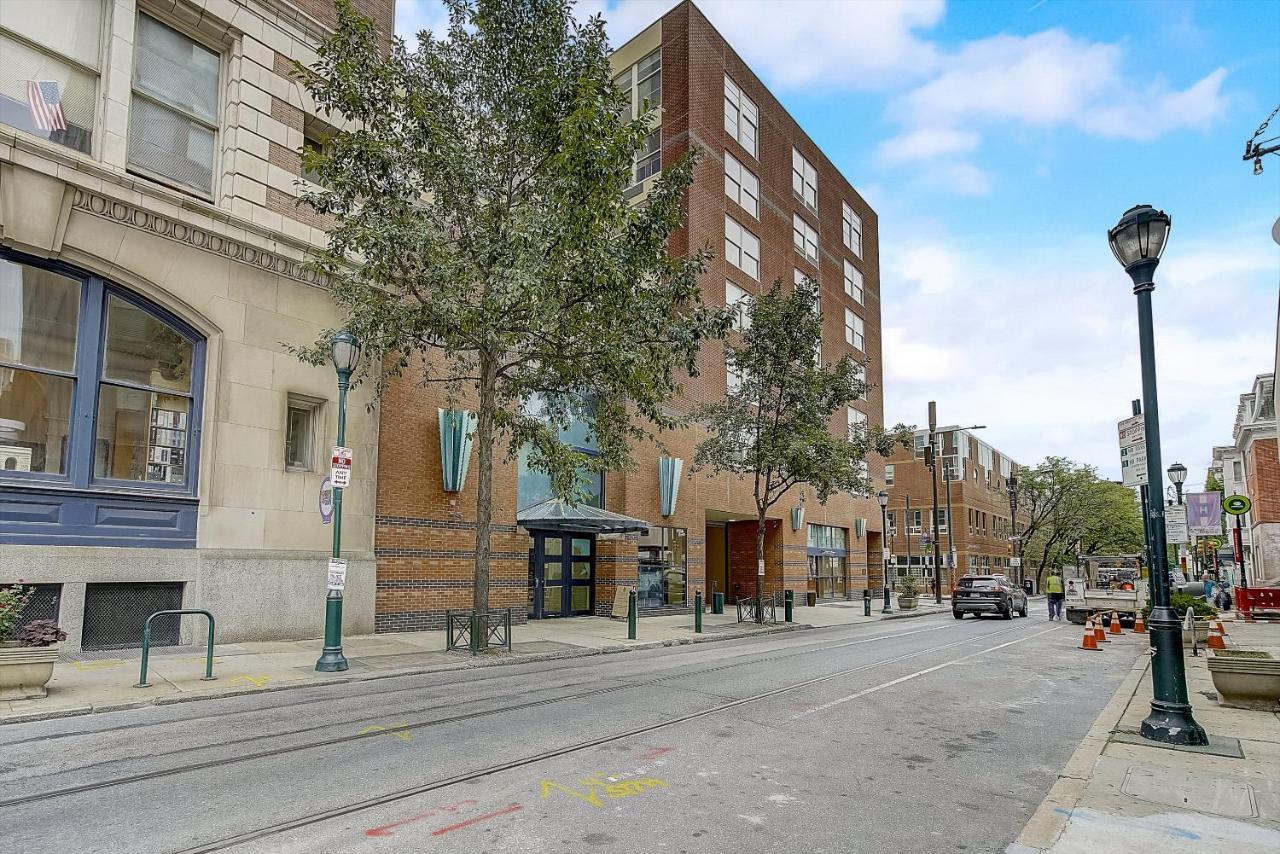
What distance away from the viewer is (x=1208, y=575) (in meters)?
86.1

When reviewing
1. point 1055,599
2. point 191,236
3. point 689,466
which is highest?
point 191,236

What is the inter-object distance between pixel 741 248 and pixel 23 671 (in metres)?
28.3

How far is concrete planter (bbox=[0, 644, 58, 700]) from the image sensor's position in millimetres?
8758

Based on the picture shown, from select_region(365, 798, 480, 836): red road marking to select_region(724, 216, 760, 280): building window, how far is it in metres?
27.9

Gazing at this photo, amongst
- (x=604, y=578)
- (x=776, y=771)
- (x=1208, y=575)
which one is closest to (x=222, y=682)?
(x=776, y=771)

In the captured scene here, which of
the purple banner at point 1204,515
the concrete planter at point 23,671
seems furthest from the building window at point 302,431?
the purple banner at point 1204,515

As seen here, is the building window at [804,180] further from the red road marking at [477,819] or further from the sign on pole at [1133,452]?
the red road marking at [477,819]

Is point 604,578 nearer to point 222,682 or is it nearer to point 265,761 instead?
point 222,682

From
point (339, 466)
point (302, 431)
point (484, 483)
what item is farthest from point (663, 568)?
point (339, 466)

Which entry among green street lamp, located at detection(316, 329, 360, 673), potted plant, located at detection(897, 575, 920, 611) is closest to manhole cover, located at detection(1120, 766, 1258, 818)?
green street lamp, located at detection(316, 329, 360, 673)

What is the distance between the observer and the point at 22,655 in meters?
8.81

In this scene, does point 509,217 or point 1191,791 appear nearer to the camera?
point 1191,791

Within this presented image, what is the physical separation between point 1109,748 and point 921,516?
6477 centimetres

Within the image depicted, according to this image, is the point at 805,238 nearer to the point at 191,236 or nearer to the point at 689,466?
the point at 689,466
